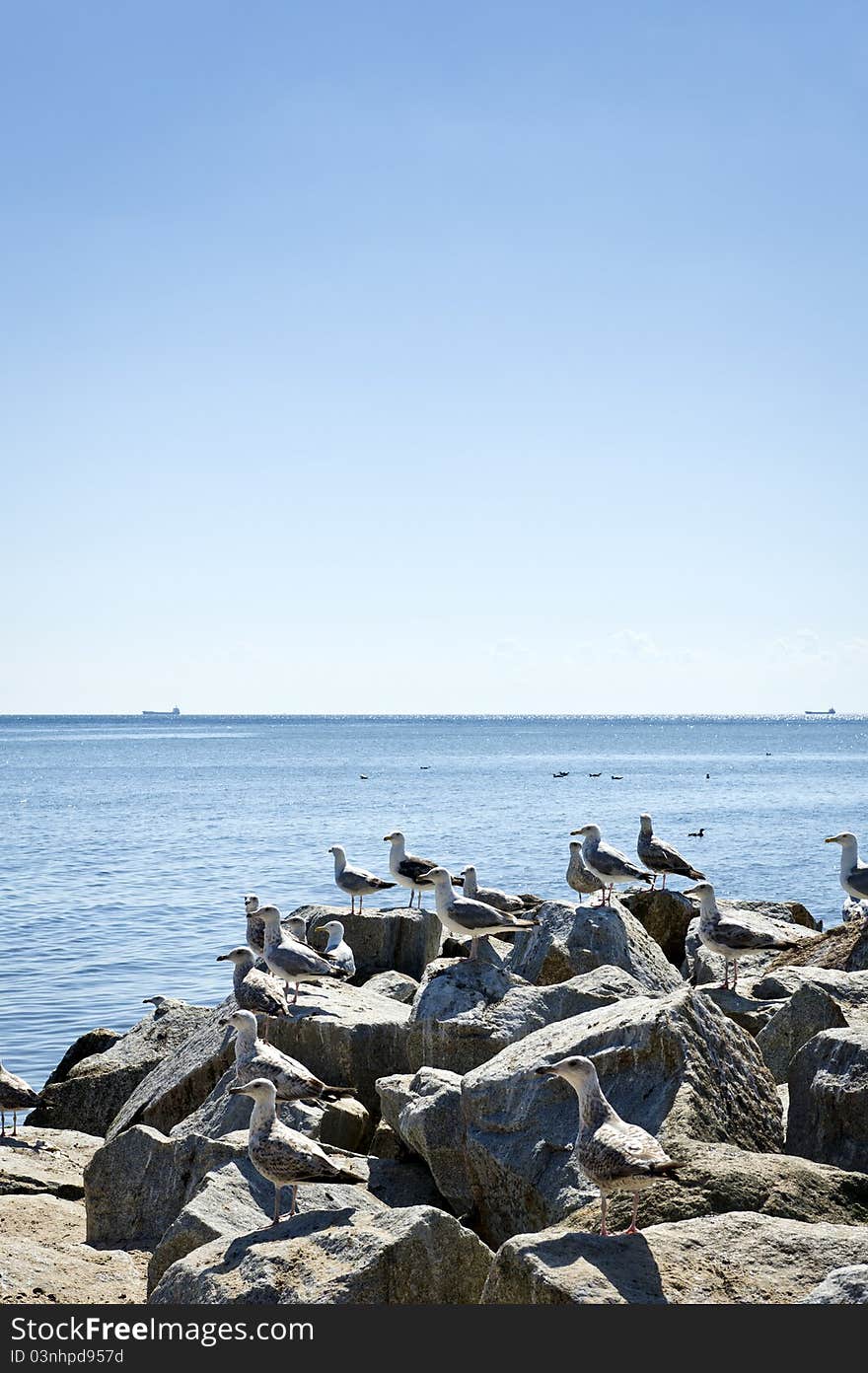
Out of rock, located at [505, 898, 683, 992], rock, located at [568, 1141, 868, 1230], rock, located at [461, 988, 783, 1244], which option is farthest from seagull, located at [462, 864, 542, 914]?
rock, located at [568, 1141, 868, 1230]

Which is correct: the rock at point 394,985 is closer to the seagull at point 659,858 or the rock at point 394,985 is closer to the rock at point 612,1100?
the seagull at point 659,858

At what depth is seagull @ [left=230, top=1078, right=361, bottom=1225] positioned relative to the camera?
723cm

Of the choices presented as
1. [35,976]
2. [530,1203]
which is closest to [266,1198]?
[530,1203]

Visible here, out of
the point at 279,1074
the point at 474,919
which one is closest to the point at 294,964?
the point at 474,919

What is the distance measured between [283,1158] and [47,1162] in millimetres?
4773

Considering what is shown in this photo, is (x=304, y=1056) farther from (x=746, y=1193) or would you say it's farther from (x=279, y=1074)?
(x=746, y=1193)

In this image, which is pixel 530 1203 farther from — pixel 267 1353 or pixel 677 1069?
pixel 267 1353

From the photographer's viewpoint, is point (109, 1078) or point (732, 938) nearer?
point (109, 1078)

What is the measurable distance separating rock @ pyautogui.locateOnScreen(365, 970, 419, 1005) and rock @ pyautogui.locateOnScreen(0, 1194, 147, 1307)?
5.24 m

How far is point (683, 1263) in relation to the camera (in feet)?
18.4

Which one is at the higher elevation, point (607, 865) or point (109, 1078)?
point (607, 865)

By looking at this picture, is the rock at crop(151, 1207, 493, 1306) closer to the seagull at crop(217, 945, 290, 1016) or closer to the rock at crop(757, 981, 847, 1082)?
the rock at crop(757, 981, 847, 1082)

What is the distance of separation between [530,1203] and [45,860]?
32.1 meters

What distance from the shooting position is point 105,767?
335ft
